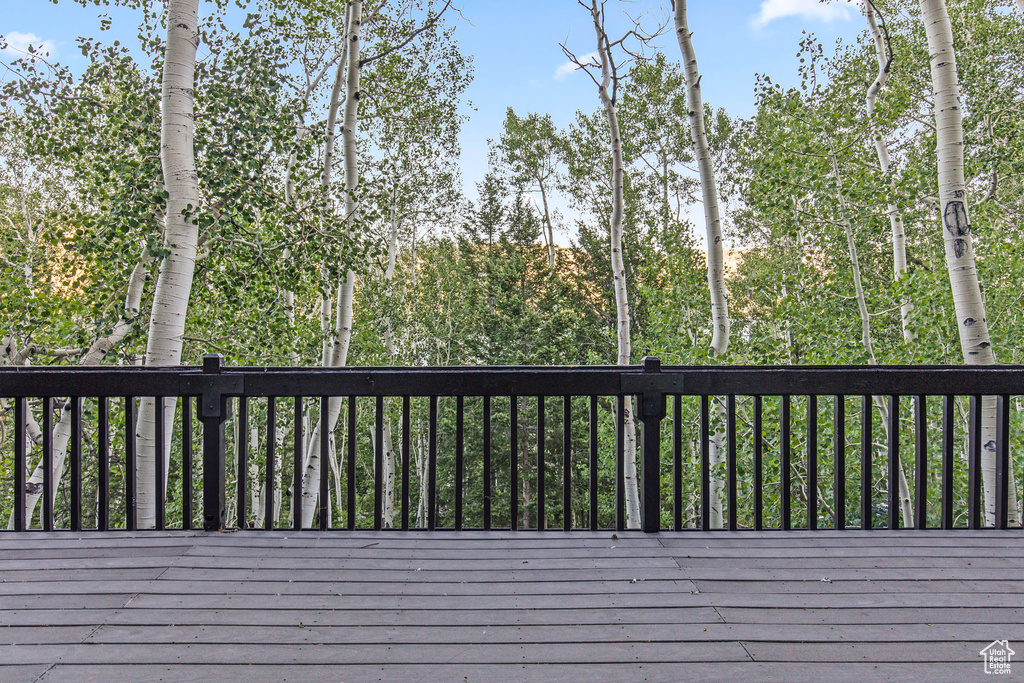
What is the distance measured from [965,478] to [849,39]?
7500 mm

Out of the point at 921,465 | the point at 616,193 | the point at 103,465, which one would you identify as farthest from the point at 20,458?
the point at 616,193

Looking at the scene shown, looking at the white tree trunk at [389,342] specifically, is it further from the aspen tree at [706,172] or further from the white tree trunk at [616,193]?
the aspen tree at [706,172]

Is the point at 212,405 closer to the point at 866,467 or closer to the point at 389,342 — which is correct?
the point at 866,467

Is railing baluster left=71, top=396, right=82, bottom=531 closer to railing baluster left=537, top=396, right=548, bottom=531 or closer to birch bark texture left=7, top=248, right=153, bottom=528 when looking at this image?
railing baluster left=537, top=396, right=548, bottom=531

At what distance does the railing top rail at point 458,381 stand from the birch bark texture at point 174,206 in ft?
4.47

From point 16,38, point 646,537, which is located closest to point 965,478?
point 646,537

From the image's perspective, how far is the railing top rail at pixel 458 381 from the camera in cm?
245

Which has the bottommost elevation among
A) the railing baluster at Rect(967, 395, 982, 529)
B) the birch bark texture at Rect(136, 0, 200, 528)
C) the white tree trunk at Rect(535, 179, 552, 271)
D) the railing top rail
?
the railing baluster at Rect(967, 395, 982, 529)

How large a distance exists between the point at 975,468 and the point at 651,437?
57.9 inches

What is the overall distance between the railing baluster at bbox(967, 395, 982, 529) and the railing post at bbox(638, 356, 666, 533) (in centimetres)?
137

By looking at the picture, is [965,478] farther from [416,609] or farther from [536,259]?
[536,259]

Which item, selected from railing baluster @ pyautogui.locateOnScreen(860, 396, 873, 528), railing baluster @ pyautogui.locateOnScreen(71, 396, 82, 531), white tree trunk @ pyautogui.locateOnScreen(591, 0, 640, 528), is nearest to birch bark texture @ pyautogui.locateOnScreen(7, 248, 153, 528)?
railing baluster @ pyautogui.locateOnScreen(71, 396, 82, 531)

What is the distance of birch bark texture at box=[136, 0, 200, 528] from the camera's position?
3797 millimetres

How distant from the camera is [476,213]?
1645 centimetres
